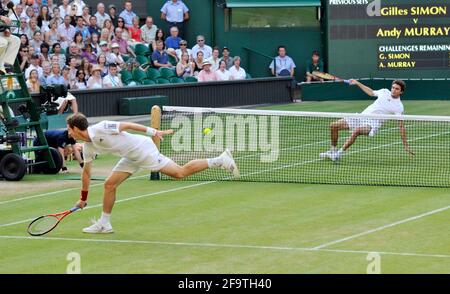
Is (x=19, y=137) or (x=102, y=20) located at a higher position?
(x=102, y=20)

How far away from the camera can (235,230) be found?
48.0ft

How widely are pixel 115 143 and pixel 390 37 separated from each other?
19.9 metres

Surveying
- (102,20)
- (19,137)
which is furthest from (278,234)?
(102,20)

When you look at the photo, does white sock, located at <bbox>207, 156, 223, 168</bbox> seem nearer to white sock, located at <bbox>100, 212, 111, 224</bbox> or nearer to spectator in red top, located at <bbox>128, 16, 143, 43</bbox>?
white sock, located at <bbox>100, 212, 111, 224</bbox>

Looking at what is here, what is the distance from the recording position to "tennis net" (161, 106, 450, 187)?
63.7 feet

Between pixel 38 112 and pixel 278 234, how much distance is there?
8097 mm

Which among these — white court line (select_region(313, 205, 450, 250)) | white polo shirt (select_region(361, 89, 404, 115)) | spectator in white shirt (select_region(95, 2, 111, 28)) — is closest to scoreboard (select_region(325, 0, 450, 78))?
spectator in white shirt (select_region(95, 2, 111, 28))

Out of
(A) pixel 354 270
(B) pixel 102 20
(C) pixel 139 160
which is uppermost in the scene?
(B) pixel 102 20

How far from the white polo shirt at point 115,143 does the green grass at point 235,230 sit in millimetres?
1014

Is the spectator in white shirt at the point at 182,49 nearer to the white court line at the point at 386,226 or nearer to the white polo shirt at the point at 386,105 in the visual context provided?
the white polo shirt at the point at 386,105

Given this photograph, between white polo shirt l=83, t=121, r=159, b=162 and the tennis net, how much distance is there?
480 centimetres
